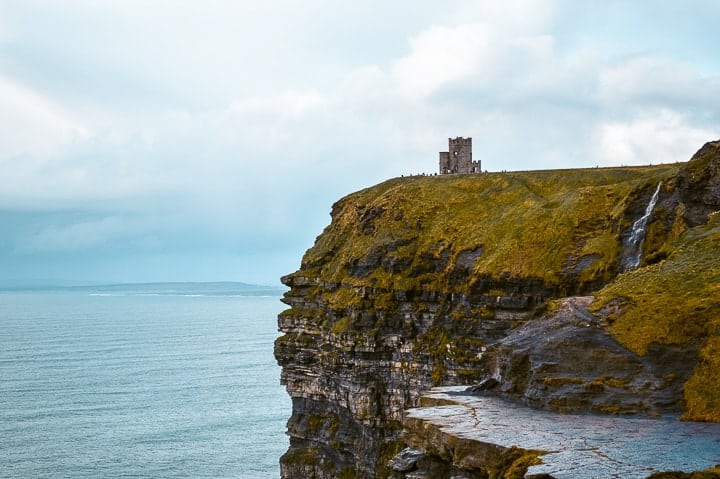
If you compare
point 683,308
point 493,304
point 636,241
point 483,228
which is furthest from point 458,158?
point 683,308

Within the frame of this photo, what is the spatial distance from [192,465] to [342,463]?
32.0 meters

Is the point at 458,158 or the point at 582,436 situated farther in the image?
the point at 458,158

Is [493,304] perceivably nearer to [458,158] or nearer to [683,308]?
[683,308]

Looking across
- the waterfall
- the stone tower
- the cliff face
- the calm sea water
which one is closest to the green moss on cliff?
the cliff face

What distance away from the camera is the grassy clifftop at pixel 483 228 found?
→ 6875 cm

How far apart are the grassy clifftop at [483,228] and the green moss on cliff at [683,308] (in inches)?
865

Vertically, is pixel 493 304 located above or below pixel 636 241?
below

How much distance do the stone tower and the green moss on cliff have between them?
70.0 m

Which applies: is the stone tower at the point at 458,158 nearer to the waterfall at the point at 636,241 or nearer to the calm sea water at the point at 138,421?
the calm sea water at the point at 138,421

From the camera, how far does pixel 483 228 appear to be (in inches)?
3290

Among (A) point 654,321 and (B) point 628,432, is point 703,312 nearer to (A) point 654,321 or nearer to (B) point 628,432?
(A) point 654,321

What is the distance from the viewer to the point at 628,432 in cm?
3027

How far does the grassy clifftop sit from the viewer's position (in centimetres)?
6875

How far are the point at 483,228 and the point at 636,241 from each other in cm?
2604
